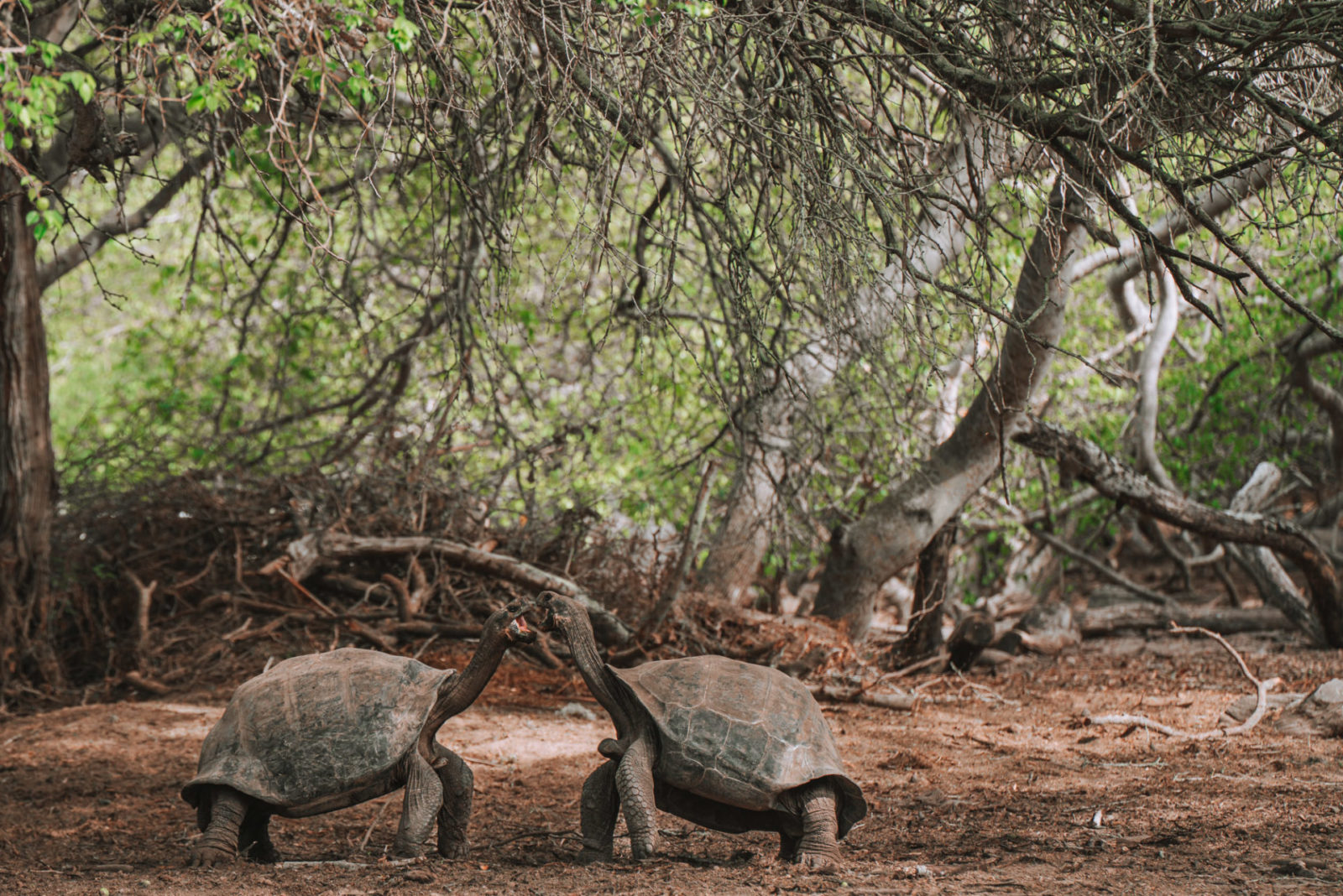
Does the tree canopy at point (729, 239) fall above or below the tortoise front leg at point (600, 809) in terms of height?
above

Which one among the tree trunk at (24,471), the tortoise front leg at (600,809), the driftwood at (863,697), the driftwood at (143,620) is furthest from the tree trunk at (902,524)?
the tree trunk at (24,471)

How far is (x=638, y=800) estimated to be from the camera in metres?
3.81

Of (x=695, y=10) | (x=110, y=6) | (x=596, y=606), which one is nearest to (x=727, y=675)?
(x=695, y=10)

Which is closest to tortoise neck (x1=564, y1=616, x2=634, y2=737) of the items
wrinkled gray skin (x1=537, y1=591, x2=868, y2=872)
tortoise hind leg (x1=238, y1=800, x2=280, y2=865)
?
wrinkled gray skin (x1=537, y1=591, x2=868, y2=872)

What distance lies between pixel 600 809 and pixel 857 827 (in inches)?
48.6

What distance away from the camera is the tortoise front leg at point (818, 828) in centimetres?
385

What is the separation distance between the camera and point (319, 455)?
29.2 feet

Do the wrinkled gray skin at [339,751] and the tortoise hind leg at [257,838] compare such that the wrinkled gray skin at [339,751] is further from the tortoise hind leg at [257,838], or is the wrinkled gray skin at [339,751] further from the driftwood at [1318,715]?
the driftwood at [1318,715]

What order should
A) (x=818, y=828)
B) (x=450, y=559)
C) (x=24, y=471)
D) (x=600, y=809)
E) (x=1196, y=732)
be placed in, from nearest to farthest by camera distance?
(x=818, y=828) < (x=600, y=809) < (x=1196, y=732) < (x=24, y=471) < (x=450, y=559)

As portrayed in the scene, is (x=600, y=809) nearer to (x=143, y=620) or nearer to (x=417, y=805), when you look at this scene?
(x=417, y=805)

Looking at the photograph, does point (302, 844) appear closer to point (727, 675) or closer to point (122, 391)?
point (727, 675)

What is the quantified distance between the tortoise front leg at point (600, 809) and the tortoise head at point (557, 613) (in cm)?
56

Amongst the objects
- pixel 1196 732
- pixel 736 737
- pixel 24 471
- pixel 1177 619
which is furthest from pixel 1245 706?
pixel 24 471

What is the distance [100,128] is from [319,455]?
4.00 meters
